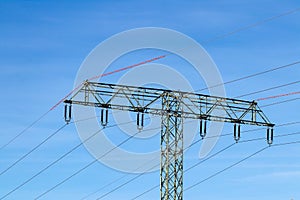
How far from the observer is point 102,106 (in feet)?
239

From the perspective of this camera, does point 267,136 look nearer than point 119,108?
No

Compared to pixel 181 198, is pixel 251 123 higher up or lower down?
higher up

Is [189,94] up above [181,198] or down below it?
above

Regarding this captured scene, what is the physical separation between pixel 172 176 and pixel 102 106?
7.89m

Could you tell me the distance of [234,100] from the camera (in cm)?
7531

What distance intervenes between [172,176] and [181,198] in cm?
196

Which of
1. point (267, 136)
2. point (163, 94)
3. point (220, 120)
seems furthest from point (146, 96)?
point (267, 136)

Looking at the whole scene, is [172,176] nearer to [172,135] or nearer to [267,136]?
[172,135]

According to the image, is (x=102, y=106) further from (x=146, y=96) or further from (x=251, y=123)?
(x=251, y=123)

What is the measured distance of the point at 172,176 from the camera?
244ft

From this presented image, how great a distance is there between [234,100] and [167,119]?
A: 572cm

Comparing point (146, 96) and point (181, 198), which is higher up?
point (146, 96)

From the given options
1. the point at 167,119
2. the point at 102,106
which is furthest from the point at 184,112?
the point at 102,106

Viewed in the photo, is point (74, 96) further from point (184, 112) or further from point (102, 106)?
point (184, 112)
